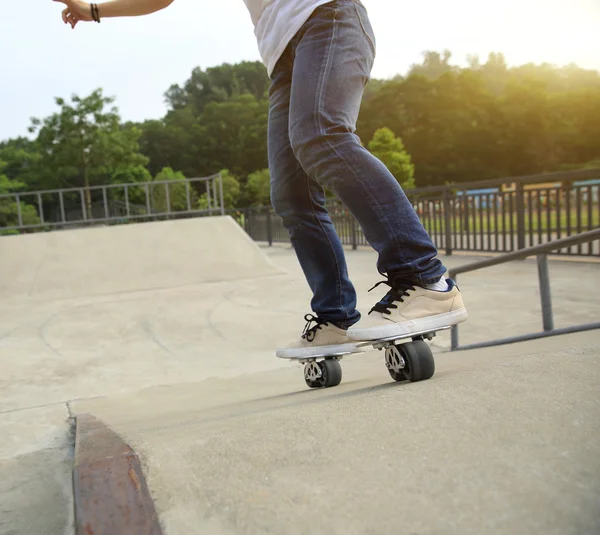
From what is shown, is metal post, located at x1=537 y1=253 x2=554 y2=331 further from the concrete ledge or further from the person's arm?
the concrete ledge

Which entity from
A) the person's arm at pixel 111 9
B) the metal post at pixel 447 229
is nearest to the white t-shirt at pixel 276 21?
the person's arm at pixel 111 9

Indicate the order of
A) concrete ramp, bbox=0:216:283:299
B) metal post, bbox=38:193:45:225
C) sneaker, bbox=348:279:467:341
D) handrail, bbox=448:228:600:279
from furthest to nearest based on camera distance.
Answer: metal post, bbox=38:193:45:225 < concrete ramp, bbox=0:216:283:299 < handrail, bbox=448:228:600:279 < sneaker, bbox=348:279:467:341

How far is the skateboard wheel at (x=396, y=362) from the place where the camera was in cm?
168

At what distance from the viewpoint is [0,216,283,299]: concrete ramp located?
8.04 meters

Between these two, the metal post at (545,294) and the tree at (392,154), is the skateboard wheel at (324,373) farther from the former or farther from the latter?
the tree at (392,154)

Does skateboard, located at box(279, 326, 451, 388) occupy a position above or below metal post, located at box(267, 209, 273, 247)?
above

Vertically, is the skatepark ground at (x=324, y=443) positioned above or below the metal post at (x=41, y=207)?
below

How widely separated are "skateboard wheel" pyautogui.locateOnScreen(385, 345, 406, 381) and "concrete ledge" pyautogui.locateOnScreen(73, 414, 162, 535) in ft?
2.62

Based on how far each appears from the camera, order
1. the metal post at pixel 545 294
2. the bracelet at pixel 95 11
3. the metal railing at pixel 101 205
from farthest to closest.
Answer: the metal railing at pixel 101 205 → the metal post at pixel 545 294 → the bracelet at pixel 95 11

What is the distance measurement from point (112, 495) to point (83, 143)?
48.5 metres

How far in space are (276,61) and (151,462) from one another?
1278 mm

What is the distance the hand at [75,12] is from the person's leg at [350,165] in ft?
3.16

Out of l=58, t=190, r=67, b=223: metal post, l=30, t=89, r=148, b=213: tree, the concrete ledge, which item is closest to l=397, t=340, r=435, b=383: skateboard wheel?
the concrete ledge

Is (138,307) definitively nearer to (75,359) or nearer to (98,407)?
(75,359)
